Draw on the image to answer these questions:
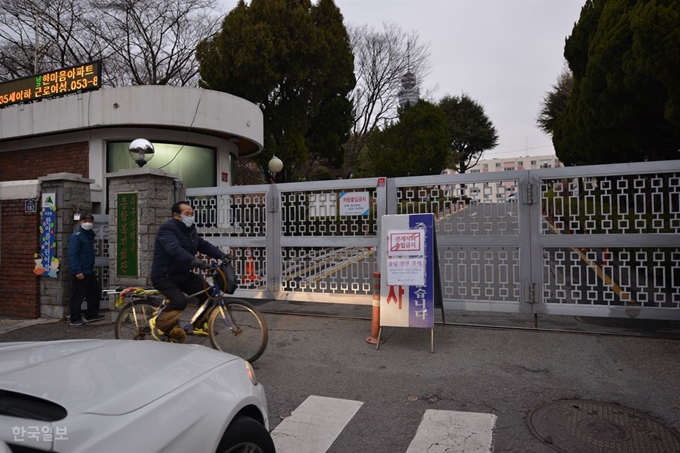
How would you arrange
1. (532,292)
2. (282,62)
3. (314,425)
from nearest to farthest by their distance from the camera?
(314,425) < (532,292) < (282,62)

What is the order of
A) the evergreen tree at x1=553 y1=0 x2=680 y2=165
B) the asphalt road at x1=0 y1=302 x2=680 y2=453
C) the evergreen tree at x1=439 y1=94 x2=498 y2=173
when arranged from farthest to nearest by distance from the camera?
the evergreen tree at x1=439 y1=94 x2=498 y2=173 < the evergreen tree at x1=553 y1=0 x2=680 y2=165 < the asphalt road at x1=0 y1=302 x2=680 y2=453

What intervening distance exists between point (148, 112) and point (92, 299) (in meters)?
4.86

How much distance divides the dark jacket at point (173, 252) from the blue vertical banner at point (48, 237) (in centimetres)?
371

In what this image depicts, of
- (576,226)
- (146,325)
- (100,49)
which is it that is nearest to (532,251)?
(576,226)

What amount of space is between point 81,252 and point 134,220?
3.15 feet

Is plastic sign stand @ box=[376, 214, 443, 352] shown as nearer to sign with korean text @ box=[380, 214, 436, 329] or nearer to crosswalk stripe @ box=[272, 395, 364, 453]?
sign with korean text @ box=[380, 214, 436, 329]

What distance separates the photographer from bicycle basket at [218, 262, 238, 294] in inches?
203

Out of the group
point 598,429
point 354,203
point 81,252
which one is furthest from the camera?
point 81,252

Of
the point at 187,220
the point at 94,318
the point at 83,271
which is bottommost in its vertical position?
the point at 94,318

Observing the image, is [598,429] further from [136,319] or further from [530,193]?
[136,319]

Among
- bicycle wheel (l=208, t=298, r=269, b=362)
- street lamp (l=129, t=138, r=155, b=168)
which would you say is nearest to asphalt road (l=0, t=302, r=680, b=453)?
bicycle wheel (l=208, t=298, r=269, b=362)

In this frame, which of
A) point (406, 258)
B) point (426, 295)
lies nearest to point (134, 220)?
point (406, 258)

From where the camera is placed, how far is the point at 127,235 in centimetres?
759

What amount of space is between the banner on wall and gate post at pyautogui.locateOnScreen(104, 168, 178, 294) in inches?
39.0
